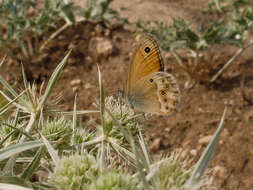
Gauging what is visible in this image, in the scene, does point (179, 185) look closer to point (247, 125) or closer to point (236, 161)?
point (236, 161)

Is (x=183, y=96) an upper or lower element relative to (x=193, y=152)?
upper

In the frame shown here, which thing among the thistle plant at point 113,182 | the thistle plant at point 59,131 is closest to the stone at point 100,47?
the thistle plant at point 59,131

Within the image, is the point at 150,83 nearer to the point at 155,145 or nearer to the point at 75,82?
the point at 155,145

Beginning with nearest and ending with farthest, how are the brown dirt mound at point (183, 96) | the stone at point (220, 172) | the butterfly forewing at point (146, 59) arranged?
the butterfly forewing at point (146, 59), the stone at point (220, 172), the brown dirt mound at point (183, 96)

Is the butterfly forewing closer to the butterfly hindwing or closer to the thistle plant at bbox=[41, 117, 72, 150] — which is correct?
the butterfly hindwing

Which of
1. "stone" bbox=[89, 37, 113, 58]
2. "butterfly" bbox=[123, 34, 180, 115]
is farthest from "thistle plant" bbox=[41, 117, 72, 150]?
"stone" bbox=[89, 37, 113, 58]

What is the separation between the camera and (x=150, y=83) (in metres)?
1.65

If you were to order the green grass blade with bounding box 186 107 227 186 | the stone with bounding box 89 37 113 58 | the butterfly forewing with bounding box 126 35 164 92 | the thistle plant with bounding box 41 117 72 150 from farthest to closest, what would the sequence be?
the stone with bounding box 89 37 113 58, the butterfly forewing with bounding box 126 35 164 92, the thistle plant with bounding box 41 117 72 150, the green grass blade with bounding box 186 107 227 186

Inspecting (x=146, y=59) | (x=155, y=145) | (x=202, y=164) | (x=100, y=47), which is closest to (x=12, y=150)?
(x=202, y=164)

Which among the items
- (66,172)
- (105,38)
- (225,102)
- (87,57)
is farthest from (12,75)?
(66,172)

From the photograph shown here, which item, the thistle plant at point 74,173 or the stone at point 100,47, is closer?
the thistle plant at point 74,173

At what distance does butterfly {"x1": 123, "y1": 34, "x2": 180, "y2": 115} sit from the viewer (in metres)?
1.55

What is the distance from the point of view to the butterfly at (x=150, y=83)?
155 cm

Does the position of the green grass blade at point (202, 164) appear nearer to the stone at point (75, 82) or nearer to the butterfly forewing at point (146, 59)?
the butterfly forewing at point (146, 59)
